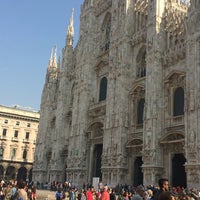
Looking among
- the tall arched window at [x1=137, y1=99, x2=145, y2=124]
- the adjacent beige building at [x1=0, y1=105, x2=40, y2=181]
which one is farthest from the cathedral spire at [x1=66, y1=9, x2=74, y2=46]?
the adjacent beige building at [x1=0, y1=105, x2=40, y2=181]

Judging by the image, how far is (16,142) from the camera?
58500mm

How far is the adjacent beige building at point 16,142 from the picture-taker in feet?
186

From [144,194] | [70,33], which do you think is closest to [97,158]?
[70,33]

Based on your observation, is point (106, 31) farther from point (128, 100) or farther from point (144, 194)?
point (144, 194)

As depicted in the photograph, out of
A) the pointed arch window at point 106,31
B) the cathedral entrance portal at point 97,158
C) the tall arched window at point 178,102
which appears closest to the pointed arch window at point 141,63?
the tall arched window at point 178,102

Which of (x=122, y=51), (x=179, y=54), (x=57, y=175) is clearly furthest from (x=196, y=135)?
(x=57, y=175)

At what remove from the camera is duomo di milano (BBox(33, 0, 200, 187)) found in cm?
2342

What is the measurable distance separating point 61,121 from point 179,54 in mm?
19223

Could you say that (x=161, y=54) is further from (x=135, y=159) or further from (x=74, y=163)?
(x=74, y=163)

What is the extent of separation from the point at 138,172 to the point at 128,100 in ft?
21.5

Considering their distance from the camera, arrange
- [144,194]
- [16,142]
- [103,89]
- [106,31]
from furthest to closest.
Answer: [16,142], [106,31], [103,89], [144,194]

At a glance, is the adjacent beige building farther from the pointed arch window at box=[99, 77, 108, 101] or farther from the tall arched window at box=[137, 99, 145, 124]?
the tall arched window at box=[137, 99, 145, 124]

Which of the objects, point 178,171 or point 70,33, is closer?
point 178,171

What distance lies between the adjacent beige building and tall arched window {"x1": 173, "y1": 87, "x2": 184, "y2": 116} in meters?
38.1
